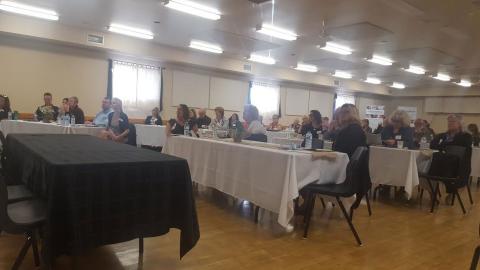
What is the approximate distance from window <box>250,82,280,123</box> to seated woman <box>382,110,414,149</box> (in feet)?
19.4

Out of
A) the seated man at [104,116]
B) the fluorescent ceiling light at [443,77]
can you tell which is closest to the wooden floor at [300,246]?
the seated man at [104,116]

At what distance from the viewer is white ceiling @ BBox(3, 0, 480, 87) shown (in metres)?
4.78

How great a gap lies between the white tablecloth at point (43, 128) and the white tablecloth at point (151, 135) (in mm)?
1512

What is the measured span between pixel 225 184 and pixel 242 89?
279 inches

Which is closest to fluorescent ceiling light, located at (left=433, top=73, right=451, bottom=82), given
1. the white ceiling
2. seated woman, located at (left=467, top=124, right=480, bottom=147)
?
the white ceiling

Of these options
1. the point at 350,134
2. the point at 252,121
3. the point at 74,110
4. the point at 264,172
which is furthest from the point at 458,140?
the point at 74,110

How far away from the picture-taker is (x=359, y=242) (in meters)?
2.88

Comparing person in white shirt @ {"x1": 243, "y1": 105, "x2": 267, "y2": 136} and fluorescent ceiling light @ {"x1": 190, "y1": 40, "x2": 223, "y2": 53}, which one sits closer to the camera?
person in white shirt @ {"x1": 243, "y1": 105, "x2": 267, "y2": 136}

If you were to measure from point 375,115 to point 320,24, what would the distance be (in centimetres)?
910

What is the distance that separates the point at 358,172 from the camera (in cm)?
288

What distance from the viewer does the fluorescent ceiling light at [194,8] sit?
4.83 m

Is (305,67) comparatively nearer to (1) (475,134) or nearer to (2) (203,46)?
(2) (203,46)

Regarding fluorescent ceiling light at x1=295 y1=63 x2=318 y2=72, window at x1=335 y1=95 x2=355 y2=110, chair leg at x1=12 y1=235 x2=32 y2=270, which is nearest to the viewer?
chair leg at x1=12 y1=235 x2=32 y2=270

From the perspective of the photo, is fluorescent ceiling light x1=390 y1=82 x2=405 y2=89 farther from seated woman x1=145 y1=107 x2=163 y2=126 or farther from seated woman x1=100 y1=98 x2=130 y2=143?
seated woman x1=100 y1=98 x2=130 y2=143
